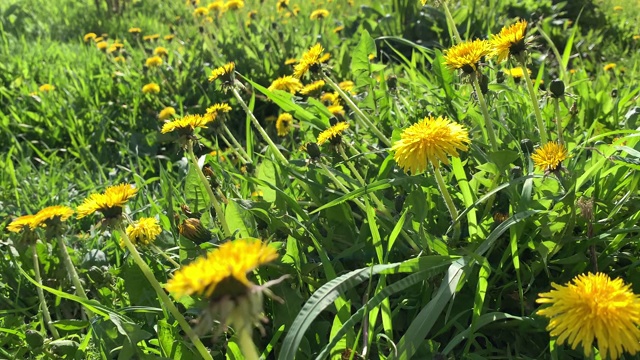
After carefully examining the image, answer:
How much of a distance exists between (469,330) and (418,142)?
1.23ft

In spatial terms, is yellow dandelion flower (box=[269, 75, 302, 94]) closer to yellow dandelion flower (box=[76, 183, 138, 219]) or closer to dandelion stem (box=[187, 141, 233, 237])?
dandelion stem (box=[187, 141, 233, 237])

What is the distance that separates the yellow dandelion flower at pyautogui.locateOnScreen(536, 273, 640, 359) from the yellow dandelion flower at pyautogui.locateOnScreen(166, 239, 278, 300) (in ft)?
1.43

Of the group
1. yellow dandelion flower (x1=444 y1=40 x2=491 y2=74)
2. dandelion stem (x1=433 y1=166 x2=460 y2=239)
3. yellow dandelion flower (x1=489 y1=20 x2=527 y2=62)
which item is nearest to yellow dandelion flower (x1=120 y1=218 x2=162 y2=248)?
dandelion stem (x1=433 y1=166 x2=460 y2=239)

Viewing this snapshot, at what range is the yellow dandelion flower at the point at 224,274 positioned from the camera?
2.15ft

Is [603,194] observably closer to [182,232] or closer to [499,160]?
[499,160]

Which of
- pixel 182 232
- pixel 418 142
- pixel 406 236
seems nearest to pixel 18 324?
pixel 182 232

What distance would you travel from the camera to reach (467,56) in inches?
52.3

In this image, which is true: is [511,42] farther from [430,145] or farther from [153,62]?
[153,62]

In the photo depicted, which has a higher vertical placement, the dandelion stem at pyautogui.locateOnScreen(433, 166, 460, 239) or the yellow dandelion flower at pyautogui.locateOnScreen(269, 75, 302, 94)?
the yellow dandelion flower at pyautogui.locateOnScreen(269, 75, 302, 94)

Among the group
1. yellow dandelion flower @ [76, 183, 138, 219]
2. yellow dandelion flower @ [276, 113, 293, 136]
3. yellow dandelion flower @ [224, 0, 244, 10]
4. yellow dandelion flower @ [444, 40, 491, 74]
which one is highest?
yellow dandelion flower @ [444, 40, 491, 74]

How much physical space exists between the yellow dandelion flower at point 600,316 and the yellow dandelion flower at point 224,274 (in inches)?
17.1

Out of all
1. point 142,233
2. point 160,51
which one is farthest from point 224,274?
point 160,51

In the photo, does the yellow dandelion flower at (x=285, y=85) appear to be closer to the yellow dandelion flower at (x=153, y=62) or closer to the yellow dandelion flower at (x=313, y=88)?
the yellow dandelion flower at (x=313, y=88)

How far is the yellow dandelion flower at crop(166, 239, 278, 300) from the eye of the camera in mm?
657
